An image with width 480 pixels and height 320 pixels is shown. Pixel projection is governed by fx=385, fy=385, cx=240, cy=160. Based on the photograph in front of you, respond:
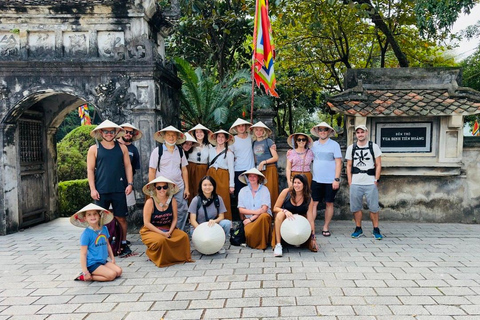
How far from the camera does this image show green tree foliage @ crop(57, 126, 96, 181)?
11.6m

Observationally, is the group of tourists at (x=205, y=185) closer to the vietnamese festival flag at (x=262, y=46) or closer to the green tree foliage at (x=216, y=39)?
the vietnamese festival flag at (x=262, y=46)

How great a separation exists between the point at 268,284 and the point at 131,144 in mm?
3439

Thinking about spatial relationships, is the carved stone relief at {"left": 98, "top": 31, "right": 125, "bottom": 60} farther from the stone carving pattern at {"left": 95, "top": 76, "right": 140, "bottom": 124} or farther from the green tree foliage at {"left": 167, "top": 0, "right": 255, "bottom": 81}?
the green tree foliage at {"left": 167, "top": 0, "right": 255, "bottom": 81}

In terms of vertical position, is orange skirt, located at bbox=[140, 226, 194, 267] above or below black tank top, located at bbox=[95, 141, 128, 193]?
below

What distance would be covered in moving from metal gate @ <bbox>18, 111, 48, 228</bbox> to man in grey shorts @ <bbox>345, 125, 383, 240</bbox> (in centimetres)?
646

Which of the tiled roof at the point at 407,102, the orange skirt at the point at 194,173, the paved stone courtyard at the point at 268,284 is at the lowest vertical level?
the paved stone courtyard at the point at 268,284

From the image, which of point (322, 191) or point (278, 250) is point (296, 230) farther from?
point (322, 191)

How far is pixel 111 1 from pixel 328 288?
20.1 feet

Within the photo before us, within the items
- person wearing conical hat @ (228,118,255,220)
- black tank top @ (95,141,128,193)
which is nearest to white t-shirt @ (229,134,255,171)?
person wearing conical hat @ (228,118,255,220)

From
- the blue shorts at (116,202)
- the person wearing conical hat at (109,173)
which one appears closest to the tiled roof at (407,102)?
the person wearing conical hat at (109,173)

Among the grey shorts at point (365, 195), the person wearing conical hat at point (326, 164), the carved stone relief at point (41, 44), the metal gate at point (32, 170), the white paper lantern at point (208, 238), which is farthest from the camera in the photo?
the metal gate at point (32, 170)

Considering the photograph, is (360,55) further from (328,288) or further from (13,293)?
(13,293)

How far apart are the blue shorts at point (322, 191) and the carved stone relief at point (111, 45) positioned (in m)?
4.32

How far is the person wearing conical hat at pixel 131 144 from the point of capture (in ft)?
21.1
